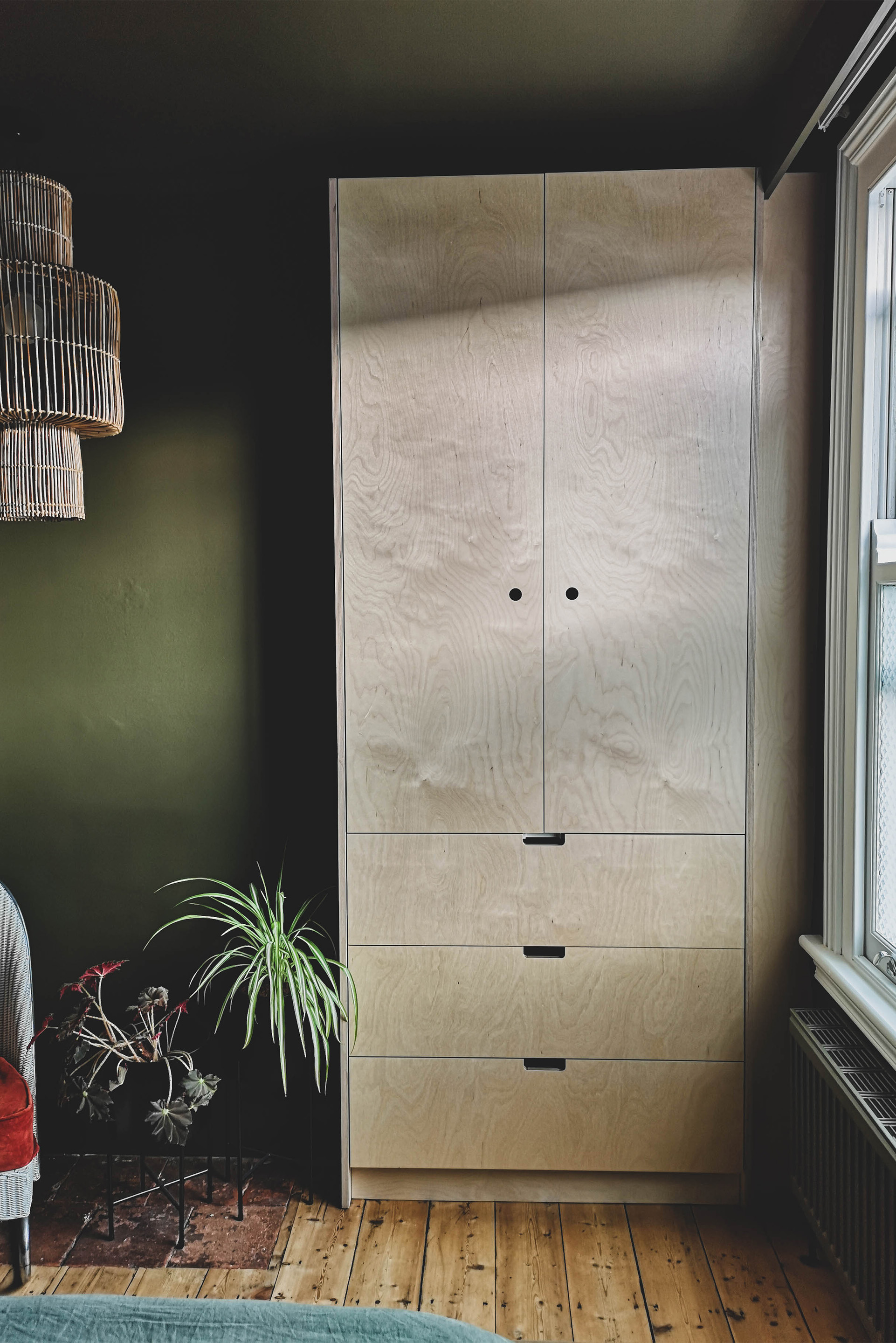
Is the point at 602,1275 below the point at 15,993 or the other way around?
below

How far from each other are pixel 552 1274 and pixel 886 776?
4.40ft

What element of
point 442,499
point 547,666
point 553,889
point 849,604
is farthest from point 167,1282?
point 849,604

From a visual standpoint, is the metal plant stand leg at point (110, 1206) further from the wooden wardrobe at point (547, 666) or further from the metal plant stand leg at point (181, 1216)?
the wooden wardrobe at point (547, 666)

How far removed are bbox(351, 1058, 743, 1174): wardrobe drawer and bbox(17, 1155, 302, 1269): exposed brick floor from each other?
29 centimetres

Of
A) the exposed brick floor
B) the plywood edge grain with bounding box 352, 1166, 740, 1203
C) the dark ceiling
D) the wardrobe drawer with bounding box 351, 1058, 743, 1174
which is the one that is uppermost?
the dark ceiling

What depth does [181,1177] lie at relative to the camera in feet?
7.06

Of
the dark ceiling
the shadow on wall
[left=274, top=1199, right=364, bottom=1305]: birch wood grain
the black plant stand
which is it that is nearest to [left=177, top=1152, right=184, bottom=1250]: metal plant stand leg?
the black plant stand

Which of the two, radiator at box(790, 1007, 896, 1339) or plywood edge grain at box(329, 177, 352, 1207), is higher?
plywood edge grain at box(329, 177, 352, 1207)

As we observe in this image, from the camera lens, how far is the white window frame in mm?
1934

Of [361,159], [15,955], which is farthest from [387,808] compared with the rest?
[361,159]


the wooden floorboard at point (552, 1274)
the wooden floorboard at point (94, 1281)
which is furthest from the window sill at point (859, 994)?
the wooden floorboard at point (94, 1281)

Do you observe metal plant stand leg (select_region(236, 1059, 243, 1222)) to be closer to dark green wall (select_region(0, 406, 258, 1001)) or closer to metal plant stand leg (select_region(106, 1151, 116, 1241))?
metal plant stand leg (select_region(106, 1151, 116, 1241))

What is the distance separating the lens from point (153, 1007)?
7.25ft

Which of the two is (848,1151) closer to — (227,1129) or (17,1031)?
(227,1129)
